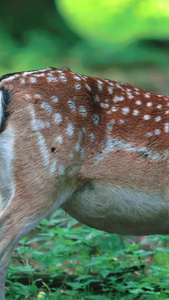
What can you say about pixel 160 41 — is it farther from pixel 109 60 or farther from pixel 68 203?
pixel 68 203

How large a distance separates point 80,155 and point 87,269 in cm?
172

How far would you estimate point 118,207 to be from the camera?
435 centimetres

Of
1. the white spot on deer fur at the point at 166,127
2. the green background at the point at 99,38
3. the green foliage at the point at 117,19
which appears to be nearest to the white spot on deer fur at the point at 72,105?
the white spot on deer fur at the point at 166,127

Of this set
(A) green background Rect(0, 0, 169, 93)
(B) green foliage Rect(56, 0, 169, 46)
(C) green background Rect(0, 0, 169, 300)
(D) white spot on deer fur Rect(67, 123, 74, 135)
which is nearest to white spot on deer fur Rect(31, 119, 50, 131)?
(D) white spot on deer fur Rect(67, 123, 74, 135)

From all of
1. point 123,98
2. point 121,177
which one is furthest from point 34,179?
point 123,98

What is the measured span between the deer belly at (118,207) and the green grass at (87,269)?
0.61 m

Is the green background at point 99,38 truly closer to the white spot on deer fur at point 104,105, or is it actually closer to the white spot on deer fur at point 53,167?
the white spot on deer fur at point 104,105

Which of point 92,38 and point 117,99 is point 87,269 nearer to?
point 117,99

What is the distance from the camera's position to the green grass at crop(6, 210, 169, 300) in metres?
5.09

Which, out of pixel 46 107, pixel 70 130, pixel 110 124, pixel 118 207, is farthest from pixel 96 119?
pixel 118 207

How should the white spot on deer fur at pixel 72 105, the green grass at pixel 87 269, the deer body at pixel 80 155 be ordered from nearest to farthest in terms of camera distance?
1. the deer body at pixel 80 155
2. the white spot on deer fur at pixel 72 105
3. the green grass at pixel 87 269

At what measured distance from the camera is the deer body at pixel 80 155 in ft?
13.5

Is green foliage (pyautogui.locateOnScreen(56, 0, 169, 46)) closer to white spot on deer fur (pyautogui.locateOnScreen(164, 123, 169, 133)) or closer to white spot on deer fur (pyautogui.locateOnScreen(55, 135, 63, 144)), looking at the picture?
white spot on deer fur (pyautogui.locateOnScreen(164, 123, 169, 133))

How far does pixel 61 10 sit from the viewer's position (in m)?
10.6
